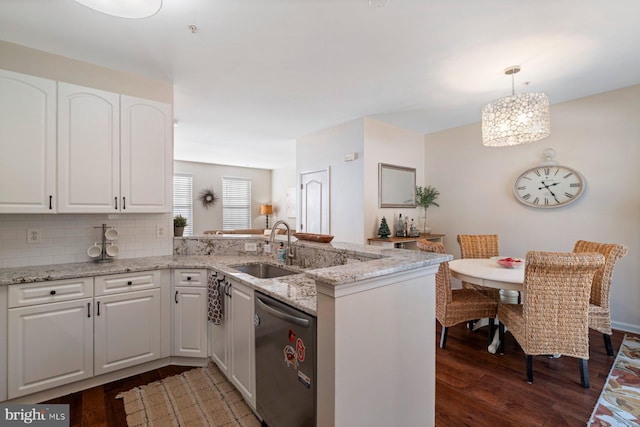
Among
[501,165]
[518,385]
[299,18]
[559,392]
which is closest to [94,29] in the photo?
[299,18]

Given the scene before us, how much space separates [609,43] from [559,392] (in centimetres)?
274

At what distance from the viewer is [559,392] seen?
83.0 inches

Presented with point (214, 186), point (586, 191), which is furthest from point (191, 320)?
point (214, 186)

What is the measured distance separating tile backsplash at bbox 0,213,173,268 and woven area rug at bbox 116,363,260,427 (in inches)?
49.3

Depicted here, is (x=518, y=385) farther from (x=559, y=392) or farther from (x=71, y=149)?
(x=71, y=149)

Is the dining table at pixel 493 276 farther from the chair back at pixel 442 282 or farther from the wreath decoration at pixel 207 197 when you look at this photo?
the wreath decoration at pixel 207 197

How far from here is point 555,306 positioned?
215 centimetres

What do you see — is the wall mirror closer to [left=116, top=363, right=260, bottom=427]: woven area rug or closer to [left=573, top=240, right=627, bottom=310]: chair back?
[left=573, top=240, right=627, bottom=310]: chair back

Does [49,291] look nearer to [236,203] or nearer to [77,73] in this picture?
[77,73]

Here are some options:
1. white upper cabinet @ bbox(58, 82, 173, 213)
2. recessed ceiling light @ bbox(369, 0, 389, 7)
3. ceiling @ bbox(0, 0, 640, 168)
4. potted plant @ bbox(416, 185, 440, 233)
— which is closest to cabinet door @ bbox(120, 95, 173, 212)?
white upper cabinet @ bbox(58, 82, 173, 213)

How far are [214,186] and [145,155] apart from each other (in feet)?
19.0

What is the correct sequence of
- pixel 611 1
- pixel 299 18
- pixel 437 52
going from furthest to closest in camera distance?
pixel 437 52 < pixel 299 18 < pixel 611 1

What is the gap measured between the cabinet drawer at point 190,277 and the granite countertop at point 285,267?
0.17 ft

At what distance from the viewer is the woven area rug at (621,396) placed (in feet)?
5.99
